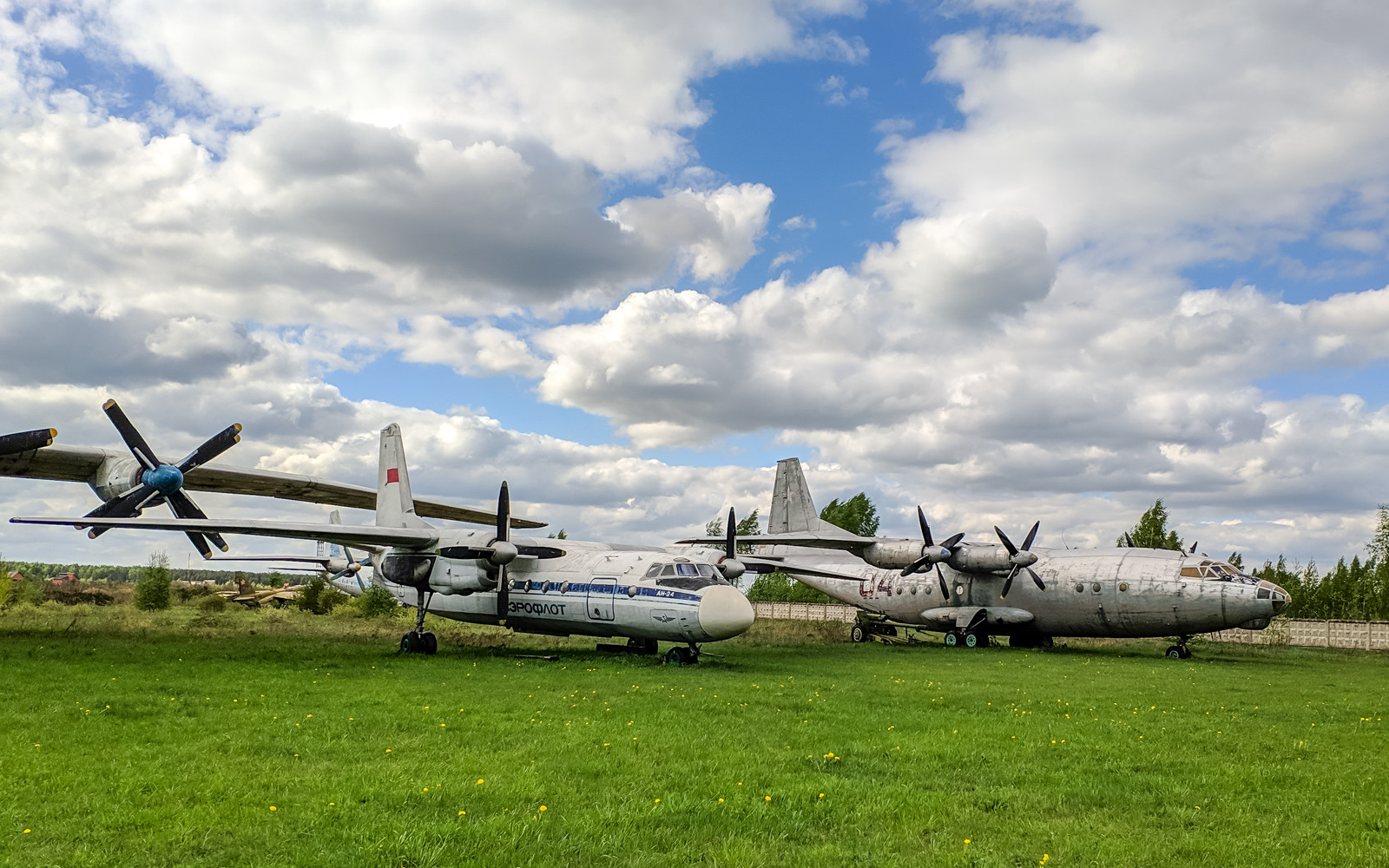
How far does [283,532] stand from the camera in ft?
73.4

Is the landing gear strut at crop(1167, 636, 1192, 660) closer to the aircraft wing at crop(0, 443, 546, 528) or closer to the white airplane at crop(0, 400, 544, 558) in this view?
the aircraft wing at crop(0, 443, 546, 528)

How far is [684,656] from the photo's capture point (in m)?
20.8

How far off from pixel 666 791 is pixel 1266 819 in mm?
5082

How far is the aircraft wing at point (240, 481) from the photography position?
80.0 feet

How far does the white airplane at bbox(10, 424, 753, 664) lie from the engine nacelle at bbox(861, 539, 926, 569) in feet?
26.9

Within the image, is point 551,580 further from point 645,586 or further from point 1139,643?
point 1139,643

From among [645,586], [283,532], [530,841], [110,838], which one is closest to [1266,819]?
[530,841]

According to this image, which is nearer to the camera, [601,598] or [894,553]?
[601,598]

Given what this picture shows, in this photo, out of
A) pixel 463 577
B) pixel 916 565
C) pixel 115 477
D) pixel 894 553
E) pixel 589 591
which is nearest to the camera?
pixel 589 591

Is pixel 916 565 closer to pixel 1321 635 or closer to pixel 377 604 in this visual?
pixel 1321 635

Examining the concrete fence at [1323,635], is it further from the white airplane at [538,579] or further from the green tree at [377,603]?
the green tree at [377,603]

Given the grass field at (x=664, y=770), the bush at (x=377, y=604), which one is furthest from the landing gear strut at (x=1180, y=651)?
the bush at (x=377, y=604)

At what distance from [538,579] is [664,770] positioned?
50.3 feet

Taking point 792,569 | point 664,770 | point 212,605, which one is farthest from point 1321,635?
point 212,605
